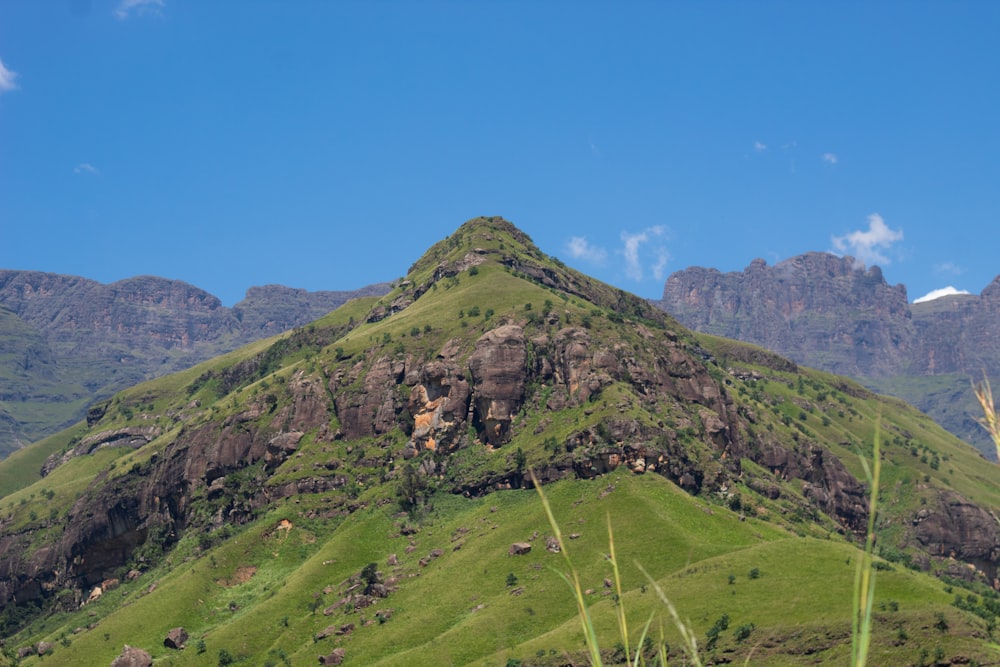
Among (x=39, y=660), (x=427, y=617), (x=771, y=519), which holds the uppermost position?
(x=771, y=519)

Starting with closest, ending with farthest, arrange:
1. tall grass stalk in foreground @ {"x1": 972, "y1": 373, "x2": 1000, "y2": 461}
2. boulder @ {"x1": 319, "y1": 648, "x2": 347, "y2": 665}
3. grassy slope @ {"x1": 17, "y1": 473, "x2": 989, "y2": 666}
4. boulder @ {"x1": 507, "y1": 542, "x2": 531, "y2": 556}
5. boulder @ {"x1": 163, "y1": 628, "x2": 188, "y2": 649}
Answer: tall grass stalk in foreground @ {"x1": 972, "y1": 373, "x2": 1000, "y2": 461}, grassy slope @ {"x1": 17, "y1": 473, "x2": 989, "y2": 666}, boulder @ {"x1": 319, "y1": 648, "x2": 347, "y2": 665}, boulder @ {"x1": 507, "y1": 542, "x2": 531, "y2": 556}, boulder @ {"x1": 163, "y1": 628, "x2": 188, "y2": 649}

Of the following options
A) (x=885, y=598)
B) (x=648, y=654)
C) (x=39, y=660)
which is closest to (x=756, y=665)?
(x=648, y=654)

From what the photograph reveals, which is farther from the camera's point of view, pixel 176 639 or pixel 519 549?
pixel 176 639

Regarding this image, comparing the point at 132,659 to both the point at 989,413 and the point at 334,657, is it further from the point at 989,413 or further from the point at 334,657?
the point at 989,413

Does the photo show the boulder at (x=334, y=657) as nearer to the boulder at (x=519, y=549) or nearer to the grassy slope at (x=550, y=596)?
the grassy slope at (x=550, y=596)

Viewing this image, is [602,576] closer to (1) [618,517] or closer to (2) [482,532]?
(1) [618,517]

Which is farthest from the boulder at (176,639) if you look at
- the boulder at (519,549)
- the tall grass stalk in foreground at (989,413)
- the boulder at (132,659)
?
the tall grass stalk in foreground at (989,413)

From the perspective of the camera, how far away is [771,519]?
19988cm

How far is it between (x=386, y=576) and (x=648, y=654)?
257 feet

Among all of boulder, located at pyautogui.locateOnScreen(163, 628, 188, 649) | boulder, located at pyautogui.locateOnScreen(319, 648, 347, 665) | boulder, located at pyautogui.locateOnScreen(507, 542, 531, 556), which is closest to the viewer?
boulder, located at pyautogui.locateOnScreen(319, 648, 347, 665)

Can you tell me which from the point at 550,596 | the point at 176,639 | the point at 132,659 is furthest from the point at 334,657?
the point at 132,659

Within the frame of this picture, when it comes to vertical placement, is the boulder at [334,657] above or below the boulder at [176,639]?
above

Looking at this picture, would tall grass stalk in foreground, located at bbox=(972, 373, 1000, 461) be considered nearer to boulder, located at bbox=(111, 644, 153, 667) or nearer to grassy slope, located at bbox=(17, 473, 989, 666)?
grassy slope, located at bbox=(17, 473, 989, 666)

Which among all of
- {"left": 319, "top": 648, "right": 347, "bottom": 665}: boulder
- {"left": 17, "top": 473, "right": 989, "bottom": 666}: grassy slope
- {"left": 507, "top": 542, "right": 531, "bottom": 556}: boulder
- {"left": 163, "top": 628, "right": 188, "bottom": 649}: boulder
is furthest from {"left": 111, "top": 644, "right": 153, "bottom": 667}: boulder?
{"left": 507, "top": 542, "right": 531, "bottom": 556}: boulder
